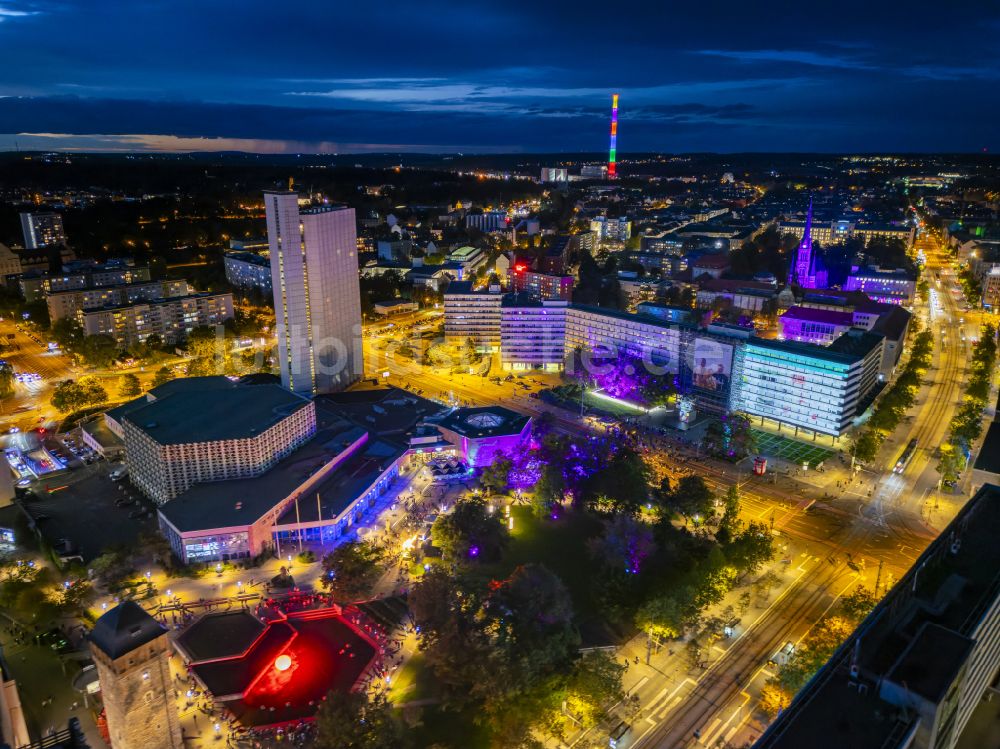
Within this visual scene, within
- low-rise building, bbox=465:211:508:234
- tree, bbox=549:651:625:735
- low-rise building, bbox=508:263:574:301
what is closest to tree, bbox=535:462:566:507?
tree, bbox=549:651:625:735

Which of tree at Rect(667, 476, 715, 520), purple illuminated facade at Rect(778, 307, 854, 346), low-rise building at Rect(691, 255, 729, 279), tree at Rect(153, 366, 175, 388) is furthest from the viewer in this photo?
low-rise building at Rect(691, 255, 729, 279)

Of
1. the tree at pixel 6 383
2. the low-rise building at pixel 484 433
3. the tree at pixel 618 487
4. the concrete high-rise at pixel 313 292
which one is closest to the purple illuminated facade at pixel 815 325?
the low-rise building at pixel 484 433

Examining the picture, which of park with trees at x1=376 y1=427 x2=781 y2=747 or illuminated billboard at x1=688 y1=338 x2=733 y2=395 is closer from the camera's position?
park with trees at x1=376 y1=427 x2=781 y2=747

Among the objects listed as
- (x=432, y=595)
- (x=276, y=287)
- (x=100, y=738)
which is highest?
(x=276, y=287)

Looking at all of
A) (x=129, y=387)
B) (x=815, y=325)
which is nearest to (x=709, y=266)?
Result: (x=815, y=325)

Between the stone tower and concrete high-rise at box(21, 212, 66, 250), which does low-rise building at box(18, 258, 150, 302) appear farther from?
the stone tower

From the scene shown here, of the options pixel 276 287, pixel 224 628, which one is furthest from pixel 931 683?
pixel 276 287

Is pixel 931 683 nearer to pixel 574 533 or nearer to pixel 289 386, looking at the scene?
Result: pixel 574 533

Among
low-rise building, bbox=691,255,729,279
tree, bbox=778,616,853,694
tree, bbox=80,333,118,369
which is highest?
low-rise building, bbox=691,255,729,279
